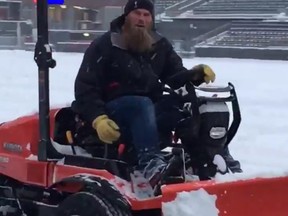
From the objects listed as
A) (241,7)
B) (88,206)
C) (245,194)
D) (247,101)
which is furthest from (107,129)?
(241,7)

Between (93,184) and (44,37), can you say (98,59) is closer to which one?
(44,37)

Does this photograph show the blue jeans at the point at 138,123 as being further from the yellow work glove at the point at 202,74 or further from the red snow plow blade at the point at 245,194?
the red snow plow blade at the point at 245,194

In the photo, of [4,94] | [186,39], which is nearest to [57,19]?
[186,39]

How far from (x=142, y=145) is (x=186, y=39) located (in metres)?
35.4

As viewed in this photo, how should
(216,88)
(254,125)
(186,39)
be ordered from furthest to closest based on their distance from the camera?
(186,39), (254,125), (216,88)

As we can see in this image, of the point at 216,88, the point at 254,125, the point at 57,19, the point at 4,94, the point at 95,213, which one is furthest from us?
the point at 57,19

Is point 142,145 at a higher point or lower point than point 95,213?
higher

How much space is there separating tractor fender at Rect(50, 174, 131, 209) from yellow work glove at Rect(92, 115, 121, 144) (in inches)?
9.8

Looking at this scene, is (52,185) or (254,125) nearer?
(52,185)

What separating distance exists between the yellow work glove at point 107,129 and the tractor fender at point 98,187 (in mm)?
249

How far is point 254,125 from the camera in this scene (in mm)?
11305

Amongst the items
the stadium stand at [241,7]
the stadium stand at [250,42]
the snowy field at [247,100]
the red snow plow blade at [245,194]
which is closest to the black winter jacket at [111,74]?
the snowy field at [247,100]

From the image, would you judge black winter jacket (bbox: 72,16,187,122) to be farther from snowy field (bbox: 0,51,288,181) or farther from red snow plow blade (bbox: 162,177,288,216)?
red snow plow blade (bbox: 162,177,288,216)

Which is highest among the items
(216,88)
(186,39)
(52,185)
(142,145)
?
(216,88)
